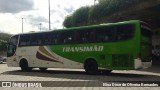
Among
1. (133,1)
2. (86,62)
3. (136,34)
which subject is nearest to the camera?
(136,34)

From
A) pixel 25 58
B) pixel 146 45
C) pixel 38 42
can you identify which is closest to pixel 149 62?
pixel 146 45

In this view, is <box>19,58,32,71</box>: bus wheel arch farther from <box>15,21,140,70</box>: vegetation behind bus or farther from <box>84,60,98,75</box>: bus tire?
<box>84,60,98,75</box>: bus tire

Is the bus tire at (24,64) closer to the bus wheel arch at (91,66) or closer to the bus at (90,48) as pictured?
the bus at (90,48)

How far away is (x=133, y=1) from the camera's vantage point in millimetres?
28359

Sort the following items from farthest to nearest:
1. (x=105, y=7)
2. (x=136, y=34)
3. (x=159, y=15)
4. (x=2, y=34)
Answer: (x=2, y=34) < (x=105, y=7) < (x=159, y=15) < (x=136, y=34)

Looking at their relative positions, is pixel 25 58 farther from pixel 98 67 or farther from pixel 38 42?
pixel 98 67

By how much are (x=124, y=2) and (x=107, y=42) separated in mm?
11806

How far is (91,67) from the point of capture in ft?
65.1

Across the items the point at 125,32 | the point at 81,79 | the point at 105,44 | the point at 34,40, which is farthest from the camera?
the point at 34,40

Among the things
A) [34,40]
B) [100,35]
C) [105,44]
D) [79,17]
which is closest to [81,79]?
[105,44]

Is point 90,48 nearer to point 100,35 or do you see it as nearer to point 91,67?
point 100,35

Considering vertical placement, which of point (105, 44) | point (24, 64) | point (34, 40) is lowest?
point (24, 64)

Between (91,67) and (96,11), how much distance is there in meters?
15.8

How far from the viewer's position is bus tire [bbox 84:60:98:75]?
19594 millimetres
